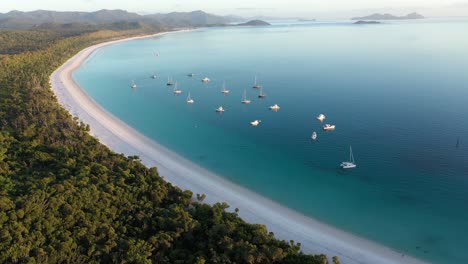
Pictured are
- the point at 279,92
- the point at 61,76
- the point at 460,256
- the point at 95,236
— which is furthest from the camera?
the point at 61,76

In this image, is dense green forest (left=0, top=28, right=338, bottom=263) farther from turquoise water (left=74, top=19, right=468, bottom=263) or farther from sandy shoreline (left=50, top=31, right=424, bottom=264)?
turquoise water (left=74, top=19, right=468, bottom=263)

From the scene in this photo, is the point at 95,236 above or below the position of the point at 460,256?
above

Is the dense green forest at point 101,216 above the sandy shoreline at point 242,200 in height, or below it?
above

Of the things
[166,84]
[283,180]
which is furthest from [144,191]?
[166,84]

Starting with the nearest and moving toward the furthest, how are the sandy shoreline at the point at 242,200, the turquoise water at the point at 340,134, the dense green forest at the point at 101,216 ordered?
the dense green forest at the point at 101,216 → the sandy shoreline at the point at 242,200 → the turquoise water at the point at 340,134

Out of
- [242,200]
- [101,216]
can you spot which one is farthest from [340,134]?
[101,216]

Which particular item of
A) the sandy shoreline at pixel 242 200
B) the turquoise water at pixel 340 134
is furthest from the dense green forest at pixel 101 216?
the turquoise water at pixel 340 134

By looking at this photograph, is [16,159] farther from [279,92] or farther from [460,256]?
[279,92]

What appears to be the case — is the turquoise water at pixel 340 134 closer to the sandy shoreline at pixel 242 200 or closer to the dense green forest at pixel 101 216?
the sandy shoreline at pixel 242 200
